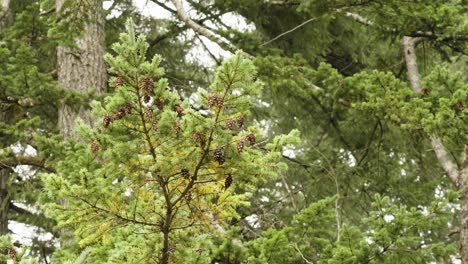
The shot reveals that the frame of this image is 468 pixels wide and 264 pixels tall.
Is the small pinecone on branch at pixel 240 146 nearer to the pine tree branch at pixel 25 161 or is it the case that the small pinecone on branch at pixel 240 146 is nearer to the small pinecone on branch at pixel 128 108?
the small pinecone on branch at pixel 128 108

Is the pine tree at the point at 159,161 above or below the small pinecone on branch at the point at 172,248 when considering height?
above

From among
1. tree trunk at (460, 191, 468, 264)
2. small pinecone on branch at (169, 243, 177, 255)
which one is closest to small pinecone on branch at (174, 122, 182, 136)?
small pinecone on branch at (169, 243, 177, 255)

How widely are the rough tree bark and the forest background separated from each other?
0.02 m

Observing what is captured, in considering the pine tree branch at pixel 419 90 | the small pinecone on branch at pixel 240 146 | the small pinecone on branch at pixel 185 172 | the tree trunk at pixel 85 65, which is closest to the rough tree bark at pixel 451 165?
the pine tree branch at pixel 419 90

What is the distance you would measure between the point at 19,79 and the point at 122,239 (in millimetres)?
2433

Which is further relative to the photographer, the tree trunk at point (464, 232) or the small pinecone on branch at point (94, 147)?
the tree trunk at point (464, 232)

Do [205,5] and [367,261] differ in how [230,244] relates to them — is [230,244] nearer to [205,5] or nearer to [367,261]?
[367,261]

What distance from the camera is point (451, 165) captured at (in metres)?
5.86

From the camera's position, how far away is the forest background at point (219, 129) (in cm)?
263

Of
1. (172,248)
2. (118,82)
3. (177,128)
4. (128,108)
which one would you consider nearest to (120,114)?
(128,108)

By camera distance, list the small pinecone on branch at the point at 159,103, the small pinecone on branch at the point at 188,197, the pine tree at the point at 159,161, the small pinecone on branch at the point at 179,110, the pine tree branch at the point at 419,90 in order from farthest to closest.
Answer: the pine tree branch at the point at 419,90 < the small pinecone on branch at the point at 188,197 < the small pinecone on branch at the point at 179,110 < the small pinecone on branch at the point at 159,103 < the pine tree at the point at 159,161

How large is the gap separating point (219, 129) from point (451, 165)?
4.05 m

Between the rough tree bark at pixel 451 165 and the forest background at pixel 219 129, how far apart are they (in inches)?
0.7

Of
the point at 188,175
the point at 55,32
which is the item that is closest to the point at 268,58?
the point at 55,32
